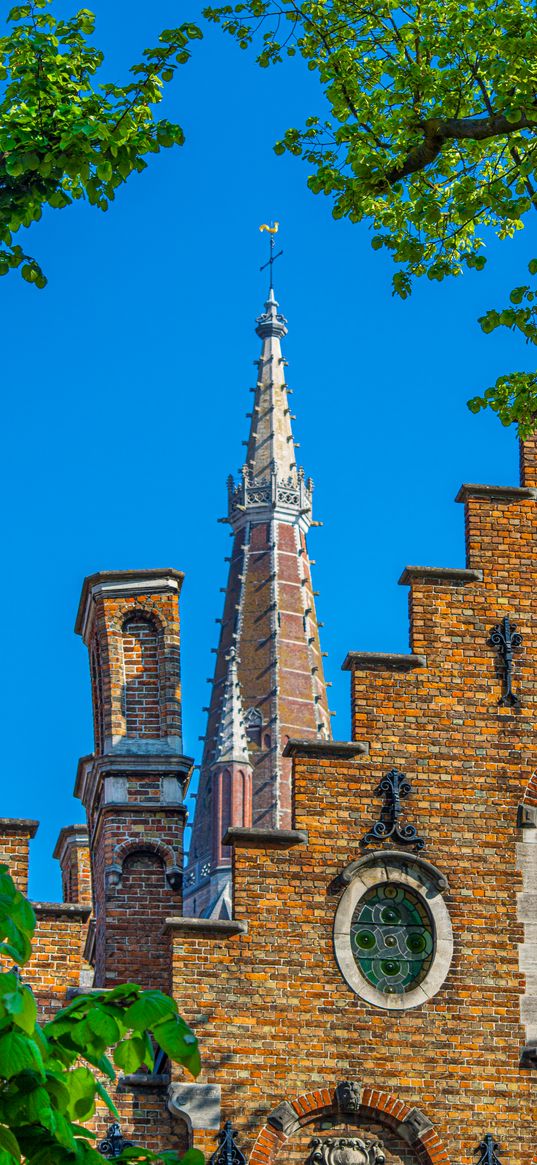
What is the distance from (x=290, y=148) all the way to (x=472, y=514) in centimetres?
349

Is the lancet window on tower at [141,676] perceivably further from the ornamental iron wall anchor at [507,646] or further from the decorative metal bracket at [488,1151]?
the decorative metal bracket at [488,1151]

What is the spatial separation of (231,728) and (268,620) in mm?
5508

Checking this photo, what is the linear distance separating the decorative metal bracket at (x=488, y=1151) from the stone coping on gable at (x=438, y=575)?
14.6 feet

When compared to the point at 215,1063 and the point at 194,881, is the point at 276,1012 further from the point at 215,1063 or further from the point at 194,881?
the point at 194,881

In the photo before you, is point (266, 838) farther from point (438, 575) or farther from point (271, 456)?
point (271, 456)

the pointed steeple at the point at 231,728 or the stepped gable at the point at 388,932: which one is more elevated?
the pointed steeple at the point at 231,728

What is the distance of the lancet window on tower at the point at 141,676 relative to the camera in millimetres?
17109

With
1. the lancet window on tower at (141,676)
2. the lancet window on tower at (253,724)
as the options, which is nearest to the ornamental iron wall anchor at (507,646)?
the lancet window on tower at (141,676)

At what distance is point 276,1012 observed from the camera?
51.2 feet

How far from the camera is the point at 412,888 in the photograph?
53.5 feet

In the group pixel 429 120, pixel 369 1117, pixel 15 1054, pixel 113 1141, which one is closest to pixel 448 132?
pixel 429 120

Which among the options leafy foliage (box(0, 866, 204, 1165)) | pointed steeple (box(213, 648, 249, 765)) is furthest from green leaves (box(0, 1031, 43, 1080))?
pointed steeple (box(213, 648, 249, 765))

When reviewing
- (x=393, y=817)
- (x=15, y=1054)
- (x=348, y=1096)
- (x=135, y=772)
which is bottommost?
(x=15, y=1054)

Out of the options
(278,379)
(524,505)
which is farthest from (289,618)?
(524,505)
